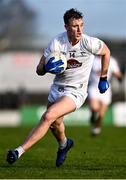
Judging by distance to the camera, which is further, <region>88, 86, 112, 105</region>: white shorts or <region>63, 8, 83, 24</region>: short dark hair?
<region>88, 86, 112, 105</region>: white shorts

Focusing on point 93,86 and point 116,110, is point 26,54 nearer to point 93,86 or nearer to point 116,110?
point 116,110

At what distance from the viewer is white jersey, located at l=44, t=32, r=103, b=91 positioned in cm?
1218

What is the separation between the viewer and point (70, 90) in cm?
1236

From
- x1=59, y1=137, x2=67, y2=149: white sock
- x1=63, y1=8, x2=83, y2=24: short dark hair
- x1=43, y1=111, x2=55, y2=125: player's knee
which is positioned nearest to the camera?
x1=43, y1=111, x2=55, y2=125: player's knee

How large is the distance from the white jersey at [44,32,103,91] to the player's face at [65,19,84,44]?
0.43 ft

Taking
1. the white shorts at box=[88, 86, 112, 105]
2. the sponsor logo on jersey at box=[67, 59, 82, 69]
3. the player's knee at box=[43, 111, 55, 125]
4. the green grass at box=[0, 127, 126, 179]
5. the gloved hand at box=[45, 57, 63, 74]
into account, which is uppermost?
the gloved hand at box=[45, 57, 63, 74]

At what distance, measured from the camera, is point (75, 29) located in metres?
12.0

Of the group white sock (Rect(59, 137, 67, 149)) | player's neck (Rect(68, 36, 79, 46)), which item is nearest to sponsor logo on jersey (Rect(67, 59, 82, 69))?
player's neck (Rect(68, 36, 79, 46))

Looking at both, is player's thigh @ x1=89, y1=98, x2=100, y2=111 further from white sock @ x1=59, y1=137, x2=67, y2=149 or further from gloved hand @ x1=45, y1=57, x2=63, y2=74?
gloved hand @ x1=45, y1=57, x2=63, y2=74

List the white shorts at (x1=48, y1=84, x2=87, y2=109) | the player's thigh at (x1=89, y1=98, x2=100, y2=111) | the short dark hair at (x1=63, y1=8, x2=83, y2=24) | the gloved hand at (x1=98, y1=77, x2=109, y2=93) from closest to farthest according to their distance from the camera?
the short dark hair at (x1=63, y1=8, x2=83, y2=24)
the white shorts at (x1=48, y1=84, x2=87, y2=109)
the gloved hand at (x1=98, y1=77, x2=109, y2=93)
the player's thigh at (x1=89, y1=98, x2=100, y2=111)

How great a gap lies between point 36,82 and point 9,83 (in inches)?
87.6

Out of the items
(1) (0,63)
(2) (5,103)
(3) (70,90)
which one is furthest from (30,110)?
(3) (70,90)

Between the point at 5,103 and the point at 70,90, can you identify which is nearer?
the point at 70,90

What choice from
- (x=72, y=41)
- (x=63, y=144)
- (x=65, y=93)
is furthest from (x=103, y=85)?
(x=63, y=144)
